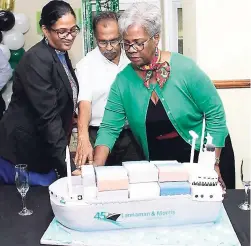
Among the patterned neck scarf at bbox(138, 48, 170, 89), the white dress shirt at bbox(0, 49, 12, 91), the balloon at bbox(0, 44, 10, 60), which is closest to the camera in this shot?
the patterned neck scarf at bbox(138, 48, 170, 89)

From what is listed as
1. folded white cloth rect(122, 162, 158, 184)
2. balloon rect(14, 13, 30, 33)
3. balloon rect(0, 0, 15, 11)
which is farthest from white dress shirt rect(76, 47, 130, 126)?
balloon rect(0, 0, 15, 11)

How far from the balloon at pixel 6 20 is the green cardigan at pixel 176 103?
2823mm

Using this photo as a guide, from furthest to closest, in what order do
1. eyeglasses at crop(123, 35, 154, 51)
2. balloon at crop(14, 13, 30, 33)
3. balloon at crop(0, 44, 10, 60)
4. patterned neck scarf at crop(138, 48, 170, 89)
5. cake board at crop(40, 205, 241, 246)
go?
1. balloon at crop(14, 13, 30, 33)
2. balloon at crop(0, 44, 10, 60)
3. patterned neck scarf at crop(138, 48, 170, 89)
4. eyeglasses at crop(123, 35, 154, 51)
5. cake board at crop(40, 205, 241, 246)

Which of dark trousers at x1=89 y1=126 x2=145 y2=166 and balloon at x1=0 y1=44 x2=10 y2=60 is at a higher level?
balloon at x1=0 y1=44 x2=10 y2=60

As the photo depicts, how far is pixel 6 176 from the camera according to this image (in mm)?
2039

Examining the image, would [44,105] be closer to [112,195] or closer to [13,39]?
[112,195]

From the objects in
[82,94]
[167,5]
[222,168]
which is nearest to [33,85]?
[82,94]

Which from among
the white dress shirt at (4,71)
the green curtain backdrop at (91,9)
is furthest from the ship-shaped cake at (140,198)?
the green curtain backdrop at (91,9)

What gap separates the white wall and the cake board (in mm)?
1190

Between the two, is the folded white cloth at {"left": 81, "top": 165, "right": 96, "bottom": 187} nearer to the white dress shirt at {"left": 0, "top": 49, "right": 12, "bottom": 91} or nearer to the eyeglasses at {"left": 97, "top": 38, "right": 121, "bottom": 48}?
the eyeglasses at {"left": 97, "top": 38, "right": 121, "bottom": 48}

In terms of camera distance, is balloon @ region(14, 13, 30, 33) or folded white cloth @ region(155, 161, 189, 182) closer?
folded white cloth @ region(155, 161, 189, 182)

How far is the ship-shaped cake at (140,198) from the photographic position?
1.33m

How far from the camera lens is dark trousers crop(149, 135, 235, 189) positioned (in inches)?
77.3

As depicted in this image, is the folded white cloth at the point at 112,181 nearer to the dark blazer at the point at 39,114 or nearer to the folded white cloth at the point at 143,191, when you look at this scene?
the folded white cloth at the point at 143,191
